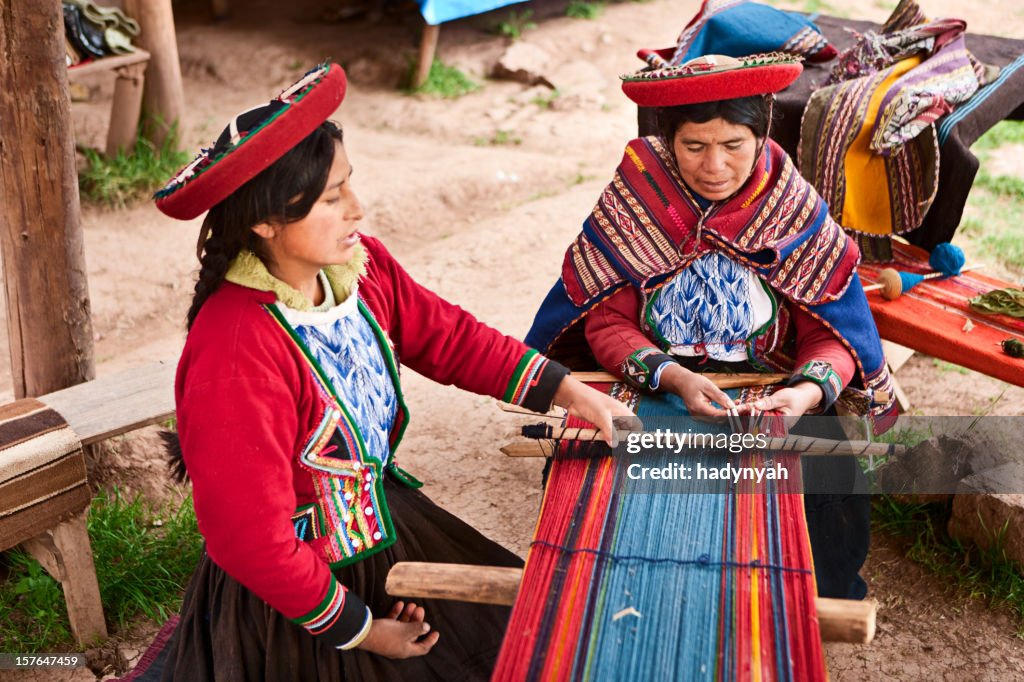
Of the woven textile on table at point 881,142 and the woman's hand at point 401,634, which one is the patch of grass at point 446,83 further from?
the woman's hand at point 401,634

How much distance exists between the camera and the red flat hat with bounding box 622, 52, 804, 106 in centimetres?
234

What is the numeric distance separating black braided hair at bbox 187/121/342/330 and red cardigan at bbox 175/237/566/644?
Answer: 59 millimetres

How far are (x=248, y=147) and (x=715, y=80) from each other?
1144 millimetres

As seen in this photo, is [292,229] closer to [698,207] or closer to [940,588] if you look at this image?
[698,207]

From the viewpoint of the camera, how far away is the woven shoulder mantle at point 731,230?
2592mm

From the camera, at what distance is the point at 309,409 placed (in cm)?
190

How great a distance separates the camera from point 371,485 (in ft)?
6.88

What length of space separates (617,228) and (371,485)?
1.05 meters

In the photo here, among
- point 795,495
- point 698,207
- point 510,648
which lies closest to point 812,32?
point 698,207

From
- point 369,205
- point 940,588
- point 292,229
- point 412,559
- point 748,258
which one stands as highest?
point 292,229

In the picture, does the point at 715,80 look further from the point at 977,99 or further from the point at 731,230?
the point at 977,99

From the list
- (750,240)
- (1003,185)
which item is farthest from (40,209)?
(1003,185)

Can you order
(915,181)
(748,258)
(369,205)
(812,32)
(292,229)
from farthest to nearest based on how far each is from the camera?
(369,205) < (812,32) < (915,181) < (748,258) < (292,229)

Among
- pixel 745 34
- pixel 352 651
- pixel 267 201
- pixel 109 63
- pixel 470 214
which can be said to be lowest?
pixel 470 214
